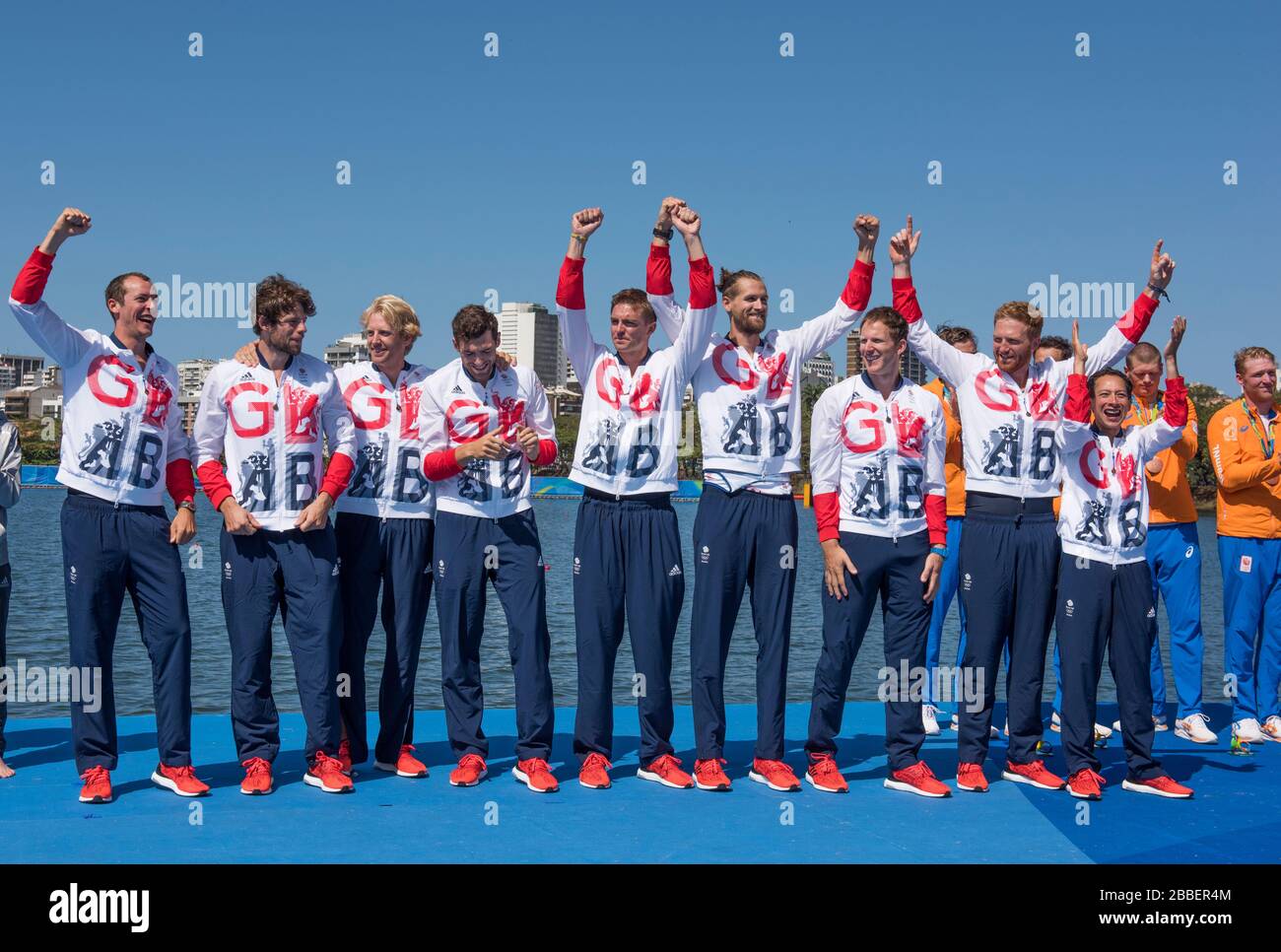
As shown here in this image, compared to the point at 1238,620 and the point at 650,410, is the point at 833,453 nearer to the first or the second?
the point at 650,410

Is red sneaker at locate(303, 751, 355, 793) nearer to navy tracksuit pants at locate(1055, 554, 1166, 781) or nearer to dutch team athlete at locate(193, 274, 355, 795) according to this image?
dutch team athlete at locate(193, 274, 355, 795)

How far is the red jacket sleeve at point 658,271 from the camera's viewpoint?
6.37m

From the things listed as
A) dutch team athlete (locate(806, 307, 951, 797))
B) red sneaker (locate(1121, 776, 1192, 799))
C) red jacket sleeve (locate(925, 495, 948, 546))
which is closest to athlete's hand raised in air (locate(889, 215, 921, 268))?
dutch team athlete (locate(806, 307, 951, 797))

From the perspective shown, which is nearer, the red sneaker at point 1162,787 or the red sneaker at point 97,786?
the red sneaker at point 97,786

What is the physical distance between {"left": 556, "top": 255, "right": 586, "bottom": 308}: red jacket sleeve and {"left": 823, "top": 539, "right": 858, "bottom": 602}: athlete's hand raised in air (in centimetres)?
181

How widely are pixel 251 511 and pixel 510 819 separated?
78.8 inches

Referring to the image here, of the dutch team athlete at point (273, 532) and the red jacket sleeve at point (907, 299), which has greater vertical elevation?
the red jacket sleeve at point (907, 299)

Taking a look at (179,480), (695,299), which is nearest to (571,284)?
(695,299)

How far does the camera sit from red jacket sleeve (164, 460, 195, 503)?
618 cm

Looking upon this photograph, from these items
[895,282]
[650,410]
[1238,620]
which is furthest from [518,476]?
[1238,620]

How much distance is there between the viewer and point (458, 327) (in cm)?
639

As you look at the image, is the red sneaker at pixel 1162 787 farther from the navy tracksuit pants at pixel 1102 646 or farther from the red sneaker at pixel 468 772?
the red sneaker at pixel 468 772

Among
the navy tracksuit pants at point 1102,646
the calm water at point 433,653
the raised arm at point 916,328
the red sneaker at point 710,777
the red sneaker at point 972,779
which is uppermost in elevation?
the raised arm at point 916,328

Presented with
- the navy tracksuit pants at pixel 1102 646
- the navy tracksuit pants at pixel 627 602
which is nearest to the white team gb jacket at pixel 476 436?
the navy tracksuit pants at pixel 627 602
